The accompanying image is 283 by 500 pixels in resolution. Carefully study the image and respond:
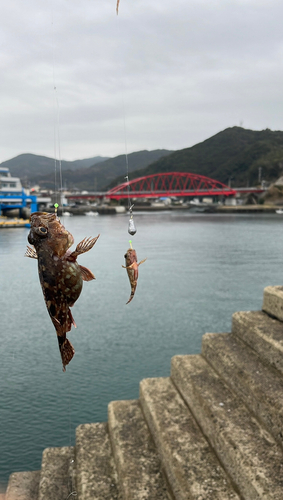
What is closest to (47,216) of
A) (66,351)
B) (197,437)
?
(66,351)

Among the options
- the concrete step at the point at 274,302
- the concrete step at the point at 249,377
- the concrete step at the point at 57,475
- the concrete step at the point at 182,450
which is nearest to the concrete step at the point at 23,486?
the concrete step at the point at 57,475

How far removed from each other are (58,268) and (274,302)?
4.67 m

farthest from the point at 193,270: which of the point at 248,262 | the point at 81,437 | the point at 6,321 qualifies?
the point at 81,437

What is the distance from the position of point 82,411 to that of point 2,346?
543 centimetres

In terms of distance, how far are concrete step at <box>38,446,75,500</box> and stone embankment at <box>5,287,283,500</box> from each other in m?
0.01

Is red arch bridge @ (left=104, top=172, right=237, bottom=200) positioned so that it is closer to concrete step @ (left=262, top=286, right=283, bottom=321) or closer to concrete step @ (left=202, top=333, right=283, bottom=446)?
concrete step @ (left=262, top=286, right=283, bottom=321)

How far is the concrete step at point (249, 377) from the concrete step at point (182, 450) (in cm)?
68

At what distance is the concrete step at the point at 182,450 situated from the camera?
4168mm

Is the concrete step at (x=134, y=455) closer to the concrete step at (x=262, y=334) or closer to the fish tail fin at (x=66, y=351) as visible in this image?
the concrete step at (x=262, y=334)

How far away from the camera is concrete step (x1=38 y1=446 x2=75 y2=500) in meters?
5.20

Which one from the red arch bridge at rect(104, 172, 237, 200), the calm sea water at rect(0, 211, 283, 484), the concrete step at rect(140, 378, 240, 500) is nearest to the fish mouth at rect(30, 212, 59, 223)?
the concrete step at rect(140, 378, 240, 500)

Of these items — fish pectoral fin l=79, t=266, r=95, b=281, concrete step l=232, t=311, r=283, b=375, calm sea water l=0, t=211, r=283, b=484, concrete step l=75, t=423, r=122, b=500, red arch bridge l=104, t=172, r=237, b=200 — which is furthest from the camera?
red arch bridge l=104, t=172, r=237, b=200

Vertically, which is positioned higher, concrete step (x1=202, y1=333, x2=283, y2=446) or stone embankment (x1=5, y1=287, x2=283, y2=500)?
concrete step (x1=202, y1=333, x2=283, y2=446)

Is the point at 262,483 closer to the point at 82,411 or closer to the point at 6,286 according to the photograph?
the point at 82,411
